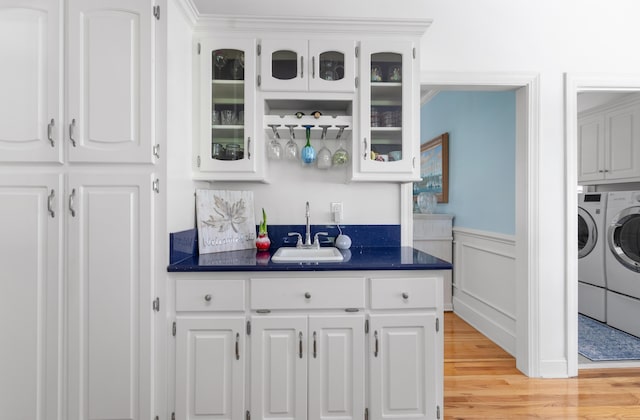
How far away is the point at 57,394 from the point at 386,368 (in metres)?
1.54

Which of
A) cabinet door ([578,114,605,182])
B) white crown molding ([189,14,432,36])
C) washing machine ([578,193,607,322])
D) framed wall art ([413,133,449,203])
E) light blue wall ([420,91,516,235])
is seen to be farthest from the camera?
framed wall art ([413,133,449,203])

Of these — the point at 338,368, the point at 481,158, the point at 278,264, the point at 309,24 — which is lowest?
the point at 338,368

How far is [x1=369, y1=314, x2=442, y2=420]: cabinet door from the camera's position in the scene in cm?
165

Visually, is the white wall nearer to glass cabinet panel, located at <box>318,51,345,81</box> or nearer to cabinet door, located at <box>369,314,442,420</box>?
glass cabinet panel, located at <box>318,51,345,81</box>

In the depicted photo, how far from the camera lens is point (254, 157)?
1.95m

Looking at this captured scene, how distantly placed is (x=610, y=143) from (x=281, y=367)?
3.96m

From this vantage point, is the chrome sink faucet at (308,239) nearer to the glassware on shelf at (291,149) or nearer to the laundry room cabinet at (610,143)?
the glassware on shelf at (291,149)

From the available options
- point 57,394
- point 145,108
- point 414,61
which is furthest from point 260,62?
point 57,394

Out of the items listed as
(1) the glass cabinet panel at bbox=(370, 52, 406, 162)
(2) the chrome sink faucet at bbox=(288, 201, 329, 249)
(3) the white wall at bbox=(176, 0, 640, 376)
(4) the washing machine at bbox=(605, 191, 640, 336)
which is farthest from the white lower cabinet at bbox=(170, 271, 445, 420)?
(4) the washing machine at bbox=(605, 191, 640, 336)

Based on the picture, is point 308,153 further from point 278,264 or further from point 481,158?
point 481,158

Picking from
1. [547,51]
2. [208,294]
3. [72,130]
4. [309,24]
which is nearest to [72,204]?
[72,130]

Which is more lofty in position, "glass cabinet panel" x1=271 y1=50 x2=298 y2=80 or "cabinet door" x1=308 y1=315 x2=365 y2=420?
"glass cabinet panel" x1=271 y1=50 x2=298 y2=80

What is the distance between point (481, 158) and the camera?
324 cm

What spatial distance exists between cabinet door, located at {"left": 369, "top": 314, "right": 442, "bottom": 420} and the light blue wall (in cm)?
153
